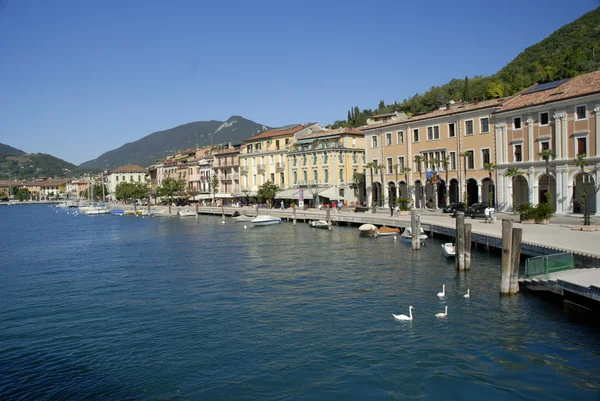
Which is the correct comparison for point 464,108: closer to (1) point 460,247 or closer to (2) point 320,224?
(2) point 320,224

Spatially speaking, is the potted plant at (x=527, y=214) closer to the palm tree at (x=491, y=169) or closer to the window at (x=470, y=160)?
the palm tree at (x=491, y=169)

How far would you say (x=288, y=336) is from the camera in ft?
63.4

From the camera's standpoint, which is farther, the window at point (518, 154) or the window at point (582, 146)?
the window at point (518, 154)

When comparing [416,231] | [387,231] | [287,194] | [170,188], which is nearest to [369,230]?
[387,231]

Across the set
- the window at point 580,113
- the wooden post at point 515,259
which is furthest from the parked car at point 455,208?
the wooden post at point 515,259

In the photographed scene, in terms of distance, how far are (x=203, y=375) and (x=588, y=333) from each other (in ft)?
44.3

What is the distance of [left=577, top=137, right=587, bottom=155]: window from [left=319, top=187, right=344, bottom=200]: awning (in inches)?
1446

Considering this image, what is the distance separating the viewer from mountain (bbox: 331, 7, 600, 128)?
80.6 m

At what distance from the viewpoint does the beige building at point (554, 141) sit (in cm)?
4344

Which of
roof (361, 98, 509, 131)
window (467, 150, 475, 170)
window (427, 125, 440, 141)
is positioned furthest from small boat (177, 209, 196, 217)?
window (467, 150, 475, 170)

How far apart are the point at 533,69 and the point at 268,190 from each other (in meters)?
58.6

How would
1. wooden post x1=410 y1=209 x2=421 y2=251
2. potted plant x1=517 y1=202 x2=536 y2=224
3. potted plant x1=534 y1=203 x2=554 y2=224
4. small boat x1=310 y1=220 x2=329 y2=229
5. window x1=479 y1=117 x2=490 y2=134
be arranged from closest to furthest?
potted plant x1=534 y1=203 x2=554 y2=224 < potted plant x1=517 y1=202 x2=536 y2=224 < wooden post x1=410 y1=209 x2=421 y2=251 < window x1=479 y1=117 x2=490 y2=134 < small boat x1=310 y1=220 x2=329 y2=229

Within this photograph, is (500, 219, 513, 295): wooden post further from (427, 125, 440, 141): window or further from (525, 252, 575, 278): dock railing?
(427, 125, 440, 141): window

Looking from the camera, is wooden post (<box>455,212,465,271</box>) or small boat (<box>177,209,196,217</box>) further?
small boat (<box>177,209,196,217</box>)
